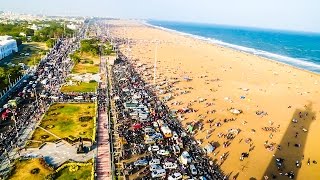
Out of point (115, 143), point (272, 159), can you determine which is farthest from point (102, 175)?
point (272, 159)

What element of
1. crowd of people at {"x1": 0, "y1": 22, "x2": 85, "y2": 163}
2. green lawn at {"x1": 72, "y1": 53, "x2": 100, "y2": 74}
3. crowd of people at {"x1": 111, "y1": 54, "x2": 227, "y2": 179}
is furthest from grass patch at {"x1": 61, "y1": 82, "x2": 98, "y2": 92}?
green lawn at {"x1": 72, "y1": 53, "x2": 100, "y2": 74}

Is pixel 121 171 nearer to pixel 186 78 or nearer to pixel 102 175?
pixel 102 175

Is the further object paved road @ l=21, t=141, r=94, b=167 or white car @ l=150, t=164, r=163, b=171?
paved road @ l=21, t=141, r=94, b=167

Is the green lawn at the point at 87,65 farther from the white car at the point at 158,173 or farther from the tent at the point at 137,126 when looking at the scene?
the white car at the point at 158,173

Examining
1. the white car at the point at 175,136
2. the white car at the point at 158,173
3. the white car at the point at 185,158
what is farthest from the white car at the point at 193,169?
the white car at the point at 175,136

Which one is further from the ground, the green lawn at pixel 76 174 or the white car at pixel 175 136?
the white car at pixel 175 136

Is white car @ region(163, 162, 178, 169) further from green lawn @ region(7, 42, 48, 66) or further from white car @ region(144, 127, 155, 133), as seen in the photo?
green lawn @ region(7, 42, 48, 66)
